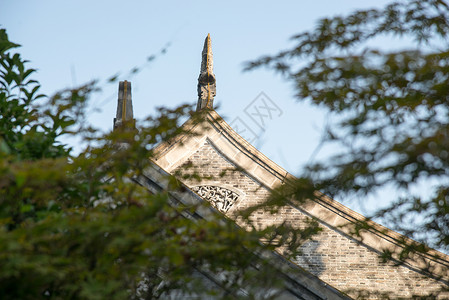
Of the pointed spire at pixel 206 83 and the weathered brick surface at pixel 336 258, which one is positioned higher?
the pointed spire at pixel 206 83

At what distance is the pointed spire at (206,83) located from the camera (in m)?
12.4

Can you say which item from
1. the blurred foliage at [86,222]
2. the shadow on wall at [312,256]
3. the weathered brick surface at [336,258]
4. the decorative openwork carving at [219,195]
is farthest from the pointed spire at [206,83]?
the blurred foliage at [86,222]

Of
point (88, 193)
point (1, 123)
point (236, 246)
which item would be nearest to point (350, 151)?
point (236, 246)

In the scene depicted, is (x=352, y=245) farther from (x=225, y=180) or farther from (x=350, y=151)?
(x=350, y=151)

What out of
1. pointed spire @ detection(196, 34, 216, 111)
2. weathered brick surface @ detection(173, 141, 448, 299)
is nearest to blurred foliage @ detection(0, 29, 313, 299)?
weathered brick surface @ detection(173, 141, 448, 299)

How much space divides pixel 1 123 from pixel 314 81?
2.63 meters

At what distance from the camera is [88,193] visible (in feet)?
13.3

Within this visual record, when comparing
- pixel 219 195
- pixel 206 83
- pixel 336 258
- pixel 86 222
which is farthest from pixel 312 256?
pixel 86 222

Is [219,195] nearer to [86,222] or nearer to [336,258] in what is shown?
[336,258]

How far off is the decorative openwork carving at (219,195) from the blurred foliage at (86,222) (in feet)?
21.1

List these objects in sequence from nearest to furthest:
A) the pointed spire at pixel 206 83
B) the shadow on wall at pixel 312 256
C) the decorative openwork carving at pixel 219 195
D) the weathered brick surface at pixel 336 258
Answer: the weathered brick surface at pixel 336 258
the shadow on wall at pixel 312 256
the decorative openwork carving at pixel 219 195
the pointed spire at pixel 206 83

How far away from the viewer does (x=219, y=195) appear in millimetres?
11508

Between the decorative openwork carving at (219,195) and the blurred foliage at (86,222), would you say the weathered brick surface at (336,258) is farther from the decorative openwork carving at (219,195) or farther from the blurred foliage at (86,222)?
the blurred foliage at (86,222)

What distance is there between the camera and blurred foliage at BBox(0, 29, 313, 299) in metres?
3.38
